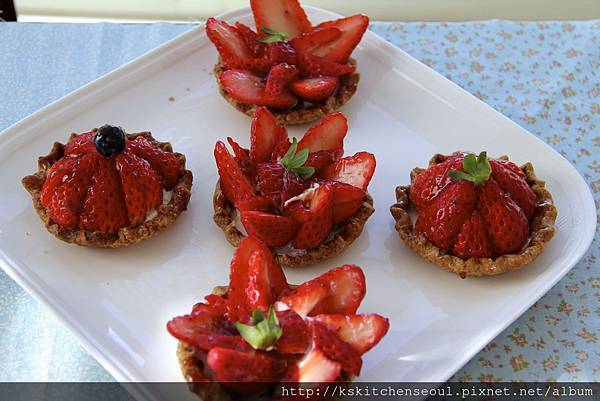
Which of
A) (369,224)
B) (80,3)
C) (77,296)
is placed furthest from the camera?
(80,3)

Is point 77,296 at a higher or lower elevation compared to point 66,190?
lower

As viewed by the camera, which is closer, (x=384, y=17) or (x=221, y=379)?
(x=221, y=379)

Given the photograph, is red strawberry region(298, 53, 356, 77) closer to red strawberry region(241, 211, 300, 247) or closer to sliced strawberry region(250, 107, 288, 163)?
sliced strawberry region(250, 107, 288, 163)

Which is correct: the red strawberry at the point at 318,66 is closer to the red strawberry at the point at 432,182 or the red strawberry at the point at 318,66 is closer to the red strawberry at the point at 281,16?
the red strawberry at the point at 281,16

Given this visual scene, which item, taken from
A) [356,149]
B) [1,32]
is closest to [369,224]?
[356,149]

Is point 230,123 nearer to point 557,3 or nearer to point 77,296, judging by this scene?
point 77,296

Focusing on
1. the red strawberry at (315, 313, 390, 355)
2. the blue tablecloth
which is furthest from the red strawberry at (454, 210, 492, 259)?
the red strawberry at (315, 313, 390, 355)

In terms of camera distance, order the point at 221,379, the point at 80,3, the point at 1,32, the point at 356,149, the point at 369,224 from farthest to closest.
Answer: the point at 80,3
the point at 1,32
the point at 356,149
the point at 369,224
the point at 221,379
